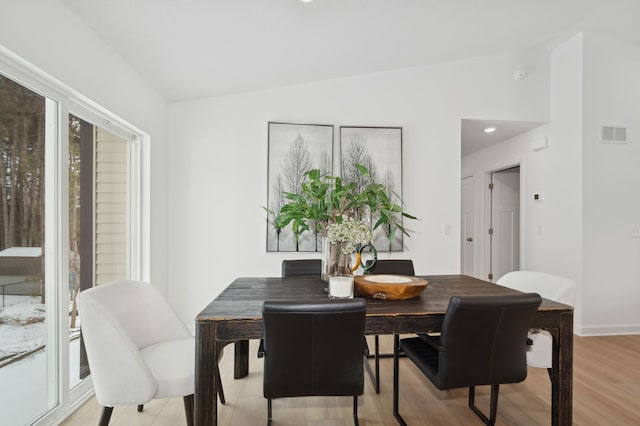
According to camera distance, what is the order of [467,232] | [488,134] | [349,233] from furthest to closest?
1. [467,232]
2. [488,134]
3. [349,233]

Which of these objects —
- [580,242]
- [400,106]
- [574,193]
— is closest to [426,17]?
[400,106]

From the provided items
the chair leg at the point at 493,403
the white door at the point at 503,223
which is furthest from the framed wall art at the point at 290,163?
the white door at the point at 503,223

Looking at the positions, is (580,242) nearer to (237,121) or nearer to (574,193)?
(574,193)

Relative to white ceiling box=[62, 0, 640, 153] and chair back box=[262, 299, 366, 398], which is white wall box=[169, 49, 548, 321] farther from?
chair back box=[262, 299, 366, 398]

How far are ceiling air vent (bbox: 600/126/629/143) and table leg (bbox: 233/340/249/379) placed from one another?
4088 millimetres

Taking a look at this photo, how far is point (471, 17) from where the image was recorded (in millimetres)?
2666

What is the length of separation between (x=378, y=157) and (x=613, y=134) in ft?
8.21

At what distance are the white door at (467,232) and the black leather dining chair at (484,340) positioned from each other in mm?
4058

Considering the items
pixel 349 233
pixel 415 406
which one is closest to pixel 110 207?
pixel 349 233

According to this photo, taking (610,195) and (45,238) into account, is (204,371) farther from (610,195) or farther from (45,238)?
(610,195)

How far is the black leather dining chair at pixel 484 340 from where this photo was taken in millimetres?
1405

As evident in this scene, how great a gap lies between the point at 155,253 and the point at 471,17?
3.44m

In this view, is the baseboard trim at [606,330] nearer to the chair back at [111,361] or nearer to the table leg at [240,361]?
the table leg at [240,361]

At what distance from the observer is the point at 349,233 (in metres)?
1.70
